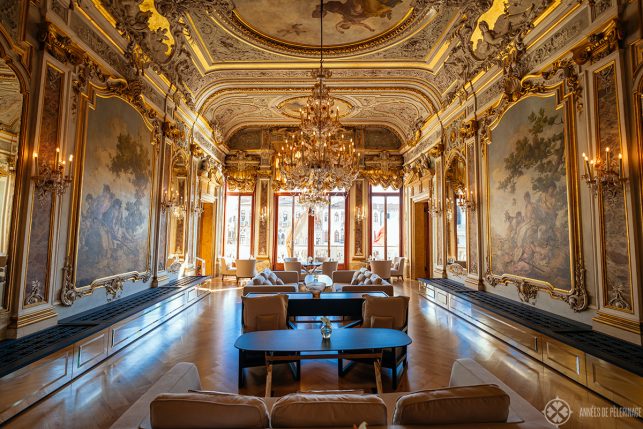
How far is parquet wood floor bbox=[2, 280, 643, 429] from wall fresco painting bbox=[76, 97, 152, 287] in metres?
1.20

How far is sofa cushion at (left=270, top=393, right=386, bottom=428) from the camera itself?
1227 mm

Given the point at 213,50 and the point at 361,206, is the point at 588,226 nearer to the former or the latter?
the point at 213,50

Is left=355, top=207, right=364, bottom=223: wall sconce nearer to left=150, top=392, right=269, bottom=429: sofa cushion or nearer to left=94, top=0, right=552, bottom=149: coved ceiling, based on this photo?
left=94, top=0, right=552, bottom=149: coved ceiling

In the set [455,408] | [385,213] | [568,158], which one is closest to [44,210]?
[455,408]

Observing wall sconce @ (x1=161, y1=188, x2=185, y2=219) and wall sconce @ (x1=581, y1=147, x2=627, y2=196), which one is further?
wall sconce @ (x1=161, y1=188, x2=185, y2=219)

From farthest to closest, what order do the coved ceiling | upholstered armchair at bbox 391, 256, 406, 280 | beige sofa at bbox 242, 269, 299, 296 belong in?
upholstered armchair at bbox 391, 256, 406, 280 < the coved ceiling < beige sofa at bbox 242, 269, 299, 296

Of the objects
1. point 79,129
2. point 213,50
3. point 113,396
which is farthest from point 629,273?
point 213,50

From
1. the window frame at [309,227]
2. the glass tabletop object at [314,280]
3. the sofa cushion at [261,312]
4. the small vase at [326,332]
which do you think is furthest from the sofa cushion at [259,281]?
the window frame at [309,227]

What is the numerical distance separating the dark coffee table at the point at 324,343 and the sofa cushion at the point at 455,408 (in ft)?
3.99

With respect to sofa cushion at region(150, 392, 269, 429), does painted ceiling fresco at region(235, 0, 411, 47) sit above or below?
above

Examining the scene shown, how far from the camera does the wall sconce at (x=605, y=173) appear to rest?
3.10 metres

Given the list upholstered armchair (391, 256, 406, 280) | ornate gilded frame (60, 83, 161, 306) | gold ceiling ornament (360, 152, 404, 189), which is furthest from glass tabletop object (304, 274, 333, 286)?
gold ceiling ornament (360, 152, 404, 189)

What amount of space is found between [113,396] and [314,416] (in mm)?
2413

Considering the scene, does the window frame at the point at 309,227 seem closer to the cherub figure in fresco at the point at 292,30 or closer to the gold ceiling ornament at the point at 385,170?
the gold ceiling ornament at the point at 385,170
